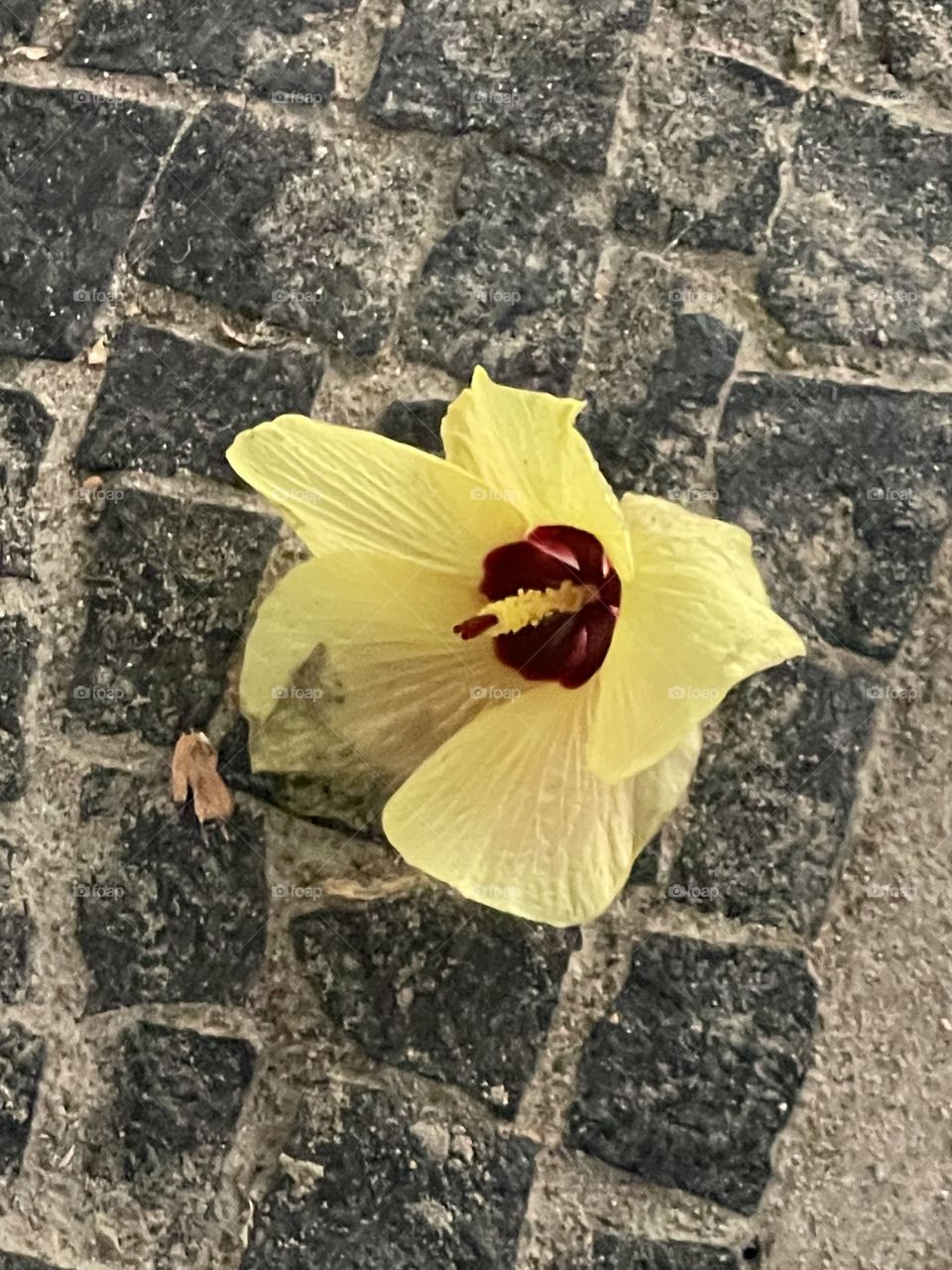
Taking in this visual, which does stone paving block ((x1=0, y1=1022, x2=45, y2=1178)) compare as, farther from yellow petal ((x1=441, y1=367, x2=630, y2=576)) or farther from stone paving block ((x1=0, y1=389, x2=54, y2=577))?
yellow petal ((x1=441, y1=367, x2=630, y2=576))

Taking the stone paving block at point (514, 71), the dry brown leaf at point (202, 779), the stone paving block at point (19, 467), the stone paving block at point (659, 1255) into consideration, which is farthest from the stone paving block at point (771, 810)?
the stone paving block at point (19, 467)

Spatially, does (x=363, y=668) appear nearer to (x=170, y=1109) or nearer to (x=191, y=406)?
(x=191, y=406)

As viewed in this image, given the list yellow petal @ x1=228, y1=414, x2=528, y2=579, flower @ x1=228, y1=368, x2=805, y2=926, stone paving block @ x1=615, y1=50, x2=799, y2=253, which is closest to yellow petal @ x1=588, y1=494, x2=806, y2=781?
flower @ x1=228, y1=368, x2=805, y2=926

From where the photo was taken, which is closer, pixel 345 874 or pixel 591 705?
pixel 591 705

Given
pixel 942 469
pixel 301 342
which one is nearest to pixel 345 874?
pixel 301 342

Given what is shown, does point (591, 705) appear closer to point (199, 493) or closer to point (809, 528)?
point (809, 528)
